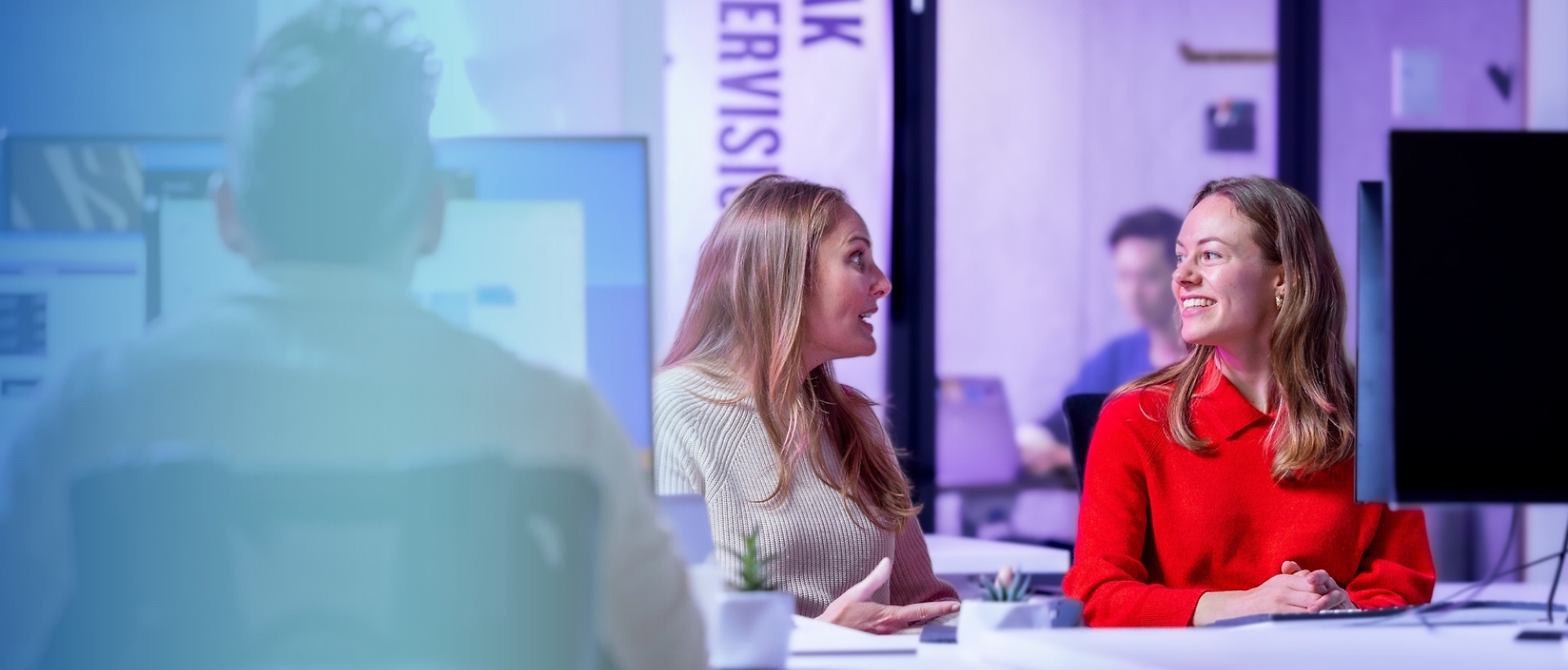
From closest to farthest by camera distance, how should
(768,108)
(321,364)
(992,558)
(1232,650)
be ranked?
(321,364) < (1232,650) < (992,558) < (768,108)

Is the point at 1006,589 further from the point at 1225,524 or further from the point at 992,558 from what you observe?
the point at 992,558

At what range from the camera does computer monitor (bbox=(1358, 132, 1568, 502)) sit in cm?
144

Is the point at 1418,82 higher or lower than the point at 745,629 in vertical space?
higher

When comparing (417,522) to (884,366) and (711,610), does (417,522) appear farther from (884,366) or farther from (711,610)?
(884,366)

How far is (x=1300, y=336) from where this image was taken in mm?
2277

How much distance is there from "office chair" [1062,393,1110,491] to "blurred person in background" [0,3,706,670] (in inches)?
54.0

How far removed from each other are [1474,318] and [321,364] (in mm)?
1122

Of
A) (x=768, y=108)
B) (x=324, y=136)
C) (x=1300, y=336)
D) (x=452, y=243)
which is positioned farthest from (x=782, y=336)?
(x=768, y=108)

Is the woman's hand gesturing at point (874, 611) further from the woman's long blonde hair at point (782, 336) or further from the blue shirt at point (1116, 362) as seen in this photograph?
the blue shirt at point (1116, 362)

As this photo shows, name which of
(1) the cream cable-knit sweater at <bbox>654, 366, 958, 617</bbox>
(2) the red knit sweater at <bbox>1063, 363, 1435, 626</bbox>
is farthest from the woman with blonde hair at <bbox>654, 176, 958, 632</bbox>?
(2) the red knit sweater at <bbox>1063, 363, 1435, 626</bbox>

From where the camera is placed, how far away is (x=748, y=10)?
4.45 m

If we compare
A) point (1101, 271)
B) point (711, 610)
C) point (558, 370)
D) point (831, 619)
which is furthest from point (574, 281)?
point (1101, 271)

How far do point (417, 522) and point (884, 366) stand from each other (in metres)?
3.55

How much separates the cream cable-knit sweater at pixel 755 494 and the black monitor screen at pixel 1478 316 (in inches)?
38.8
